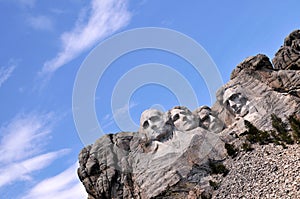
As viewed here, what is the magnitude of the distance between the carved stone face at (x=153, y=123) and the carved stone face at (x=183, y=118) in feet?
6.07

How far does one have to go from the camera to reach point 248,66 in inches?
1459

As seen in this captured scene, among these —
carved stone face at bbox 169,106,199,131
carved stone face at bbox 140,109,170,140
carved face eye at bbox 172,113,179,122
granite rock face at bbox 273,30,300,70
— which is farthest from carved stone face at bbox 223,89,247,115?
carved stone face at bbox 140,109,170,140

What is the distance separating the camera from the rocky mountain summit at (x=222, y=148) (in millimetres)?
25797

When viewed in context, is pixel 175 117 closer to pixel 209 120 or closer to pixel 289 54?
pixel 209 120

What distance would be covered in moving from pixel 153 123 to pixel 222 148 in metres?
6.16

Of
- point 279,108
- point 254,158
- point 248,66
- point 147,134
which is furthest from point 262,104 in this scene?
point 147,134

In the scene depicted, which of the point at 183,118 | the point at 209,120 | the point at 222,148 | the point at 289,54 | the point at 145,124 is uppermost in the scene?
the point at 145,124

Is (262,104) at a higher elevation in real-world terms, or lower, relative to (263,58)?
lower

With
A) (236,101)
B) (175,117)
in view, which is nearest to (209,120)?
(236,101)

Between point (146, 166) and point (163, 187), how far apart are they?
3.20 meters

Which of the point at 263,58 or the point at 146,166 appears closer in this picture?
the point at 146,166

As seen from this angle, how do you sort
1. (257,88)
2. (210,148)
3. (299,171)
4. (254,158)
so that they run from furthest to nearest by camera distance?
(257,88), (210,148), (254,158), (299,171)

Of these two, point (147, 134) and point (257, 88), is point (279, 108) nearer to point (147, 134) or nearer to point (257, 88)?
point (257, 88)

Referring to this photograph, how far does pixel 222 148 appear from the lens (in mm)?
29812
